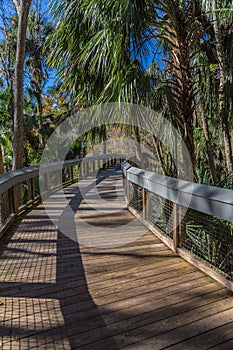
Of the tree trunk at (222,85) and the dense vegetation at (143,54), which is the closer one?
the dense vegetation at (143,54)

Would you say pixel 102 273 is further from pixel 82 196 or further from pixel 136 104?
pixel 82 196

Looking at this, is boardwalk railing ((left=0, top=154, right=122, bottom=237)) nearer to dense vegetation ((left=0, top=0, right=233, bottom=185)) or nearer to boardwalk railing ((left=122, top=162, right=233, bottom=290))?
dense vegetation ((left=0, top=0, right=233, bottom=185))

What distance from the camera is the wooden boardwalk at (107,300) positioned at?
1.64 m

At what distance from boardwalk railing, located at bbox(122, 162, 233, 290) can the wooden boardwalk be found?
16 cm

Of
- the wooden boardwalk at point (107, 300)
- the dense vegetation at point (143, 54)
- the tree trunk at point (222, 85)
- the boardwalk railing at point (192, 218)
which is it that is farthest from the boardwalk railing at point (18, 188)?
the tree trunk at point (222, 85)

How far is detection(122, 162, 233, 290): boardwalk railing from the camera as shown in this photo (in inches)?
83.0

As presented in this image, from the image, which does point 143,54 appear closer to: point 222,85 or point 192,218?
point 222,85

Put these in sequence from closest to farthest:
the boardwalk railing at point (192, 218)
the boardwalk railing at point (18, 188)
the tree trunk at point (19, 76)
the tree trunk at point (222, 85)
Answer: the boardwalk railing at point (192, 218)
the boardwalk railing at point (18, 188)
the tree trunk at point (222, 85)
the tree trunk at point (19, 76)

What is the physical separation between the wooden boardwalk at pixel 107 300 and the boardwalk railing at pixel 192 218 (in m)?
0.16

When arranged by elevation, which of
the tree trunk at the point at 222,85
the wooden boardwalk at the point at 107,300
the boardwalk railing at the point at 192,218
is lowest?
the wooden boardwalk at the point at 107,300

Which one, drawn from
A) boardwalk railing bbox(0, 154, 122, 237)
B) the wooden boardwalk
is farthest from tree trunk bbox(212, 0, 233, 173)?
boardwalk railing bbox(0, 154, 122, 237)

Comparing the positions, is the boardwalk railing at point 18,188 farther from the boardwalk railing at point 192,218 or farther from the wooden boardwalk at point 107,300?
the boardwalk railing at point 192,218

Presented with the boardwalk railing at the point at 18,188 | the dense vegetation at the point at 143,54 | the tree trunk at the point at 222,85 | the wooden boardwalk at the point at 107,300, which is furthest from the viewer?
the tree trunk at the point at 222,85

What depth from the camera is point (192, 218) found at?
335cm
